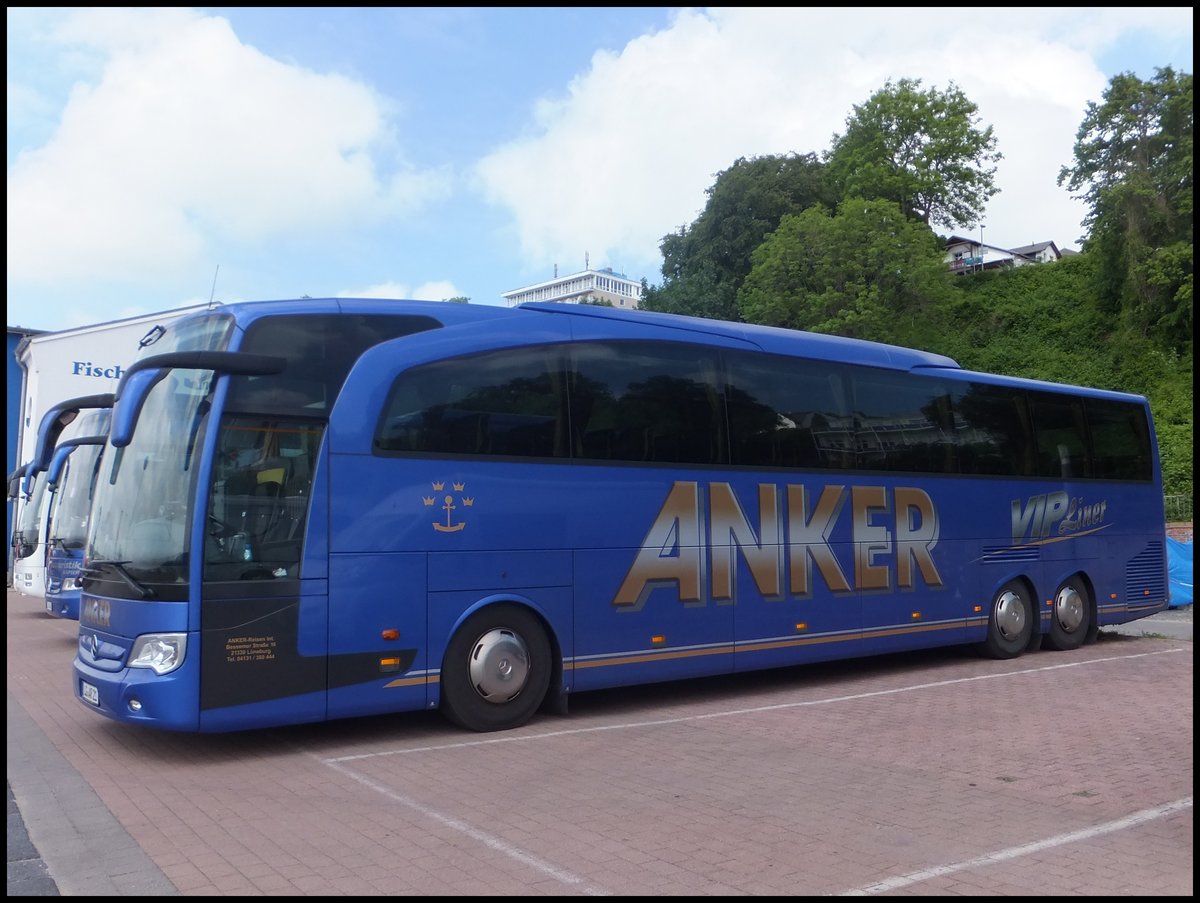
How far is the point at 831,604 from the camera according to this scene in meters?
12.0

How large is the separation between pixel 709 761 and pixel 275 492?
12.6ft

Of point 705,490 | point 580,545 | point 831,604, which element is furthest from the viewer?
point 831,604

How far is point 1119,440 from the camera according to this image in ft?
52.4

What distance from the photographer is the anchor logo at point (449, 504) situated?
8922 mm

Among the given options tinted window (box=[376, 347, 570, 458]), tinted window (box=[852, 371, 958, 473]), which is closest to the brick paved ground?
tinted window (box=[376, 347, 570, 458])

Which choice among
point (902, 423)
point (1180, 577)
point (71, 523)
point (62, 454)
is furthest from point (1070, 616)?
point (71, 523)

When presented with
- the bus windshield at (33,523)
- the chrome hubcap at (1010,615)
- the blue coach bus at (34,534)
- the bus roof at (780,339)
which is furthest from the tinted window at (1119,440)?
the bus windshield at (33,523)

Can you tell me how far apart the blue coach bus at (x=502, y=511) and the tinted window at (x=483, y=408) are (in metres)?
0.02

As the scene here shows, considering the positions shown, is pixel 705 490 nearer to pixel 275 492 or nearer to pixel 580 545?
pixel 580 545

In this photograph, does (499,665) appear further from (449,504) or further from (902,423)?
(902,423)

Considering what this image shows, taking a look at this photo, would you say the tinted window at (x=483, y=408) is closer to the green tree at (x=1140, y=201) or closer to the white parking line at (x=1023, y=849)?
the white parking line at (x=1023, y=849)

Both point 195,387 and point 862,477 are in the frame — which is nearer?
point 195,387

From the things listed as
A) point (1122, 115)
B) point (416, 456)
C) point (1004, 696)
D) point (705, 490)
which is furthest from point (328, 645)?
point (1122, 115)

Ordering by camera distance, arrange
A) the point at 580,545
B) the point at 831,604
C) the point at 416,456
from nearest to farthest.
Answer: the point at 416,456 → the point at 580,545 → the point at 831,604
